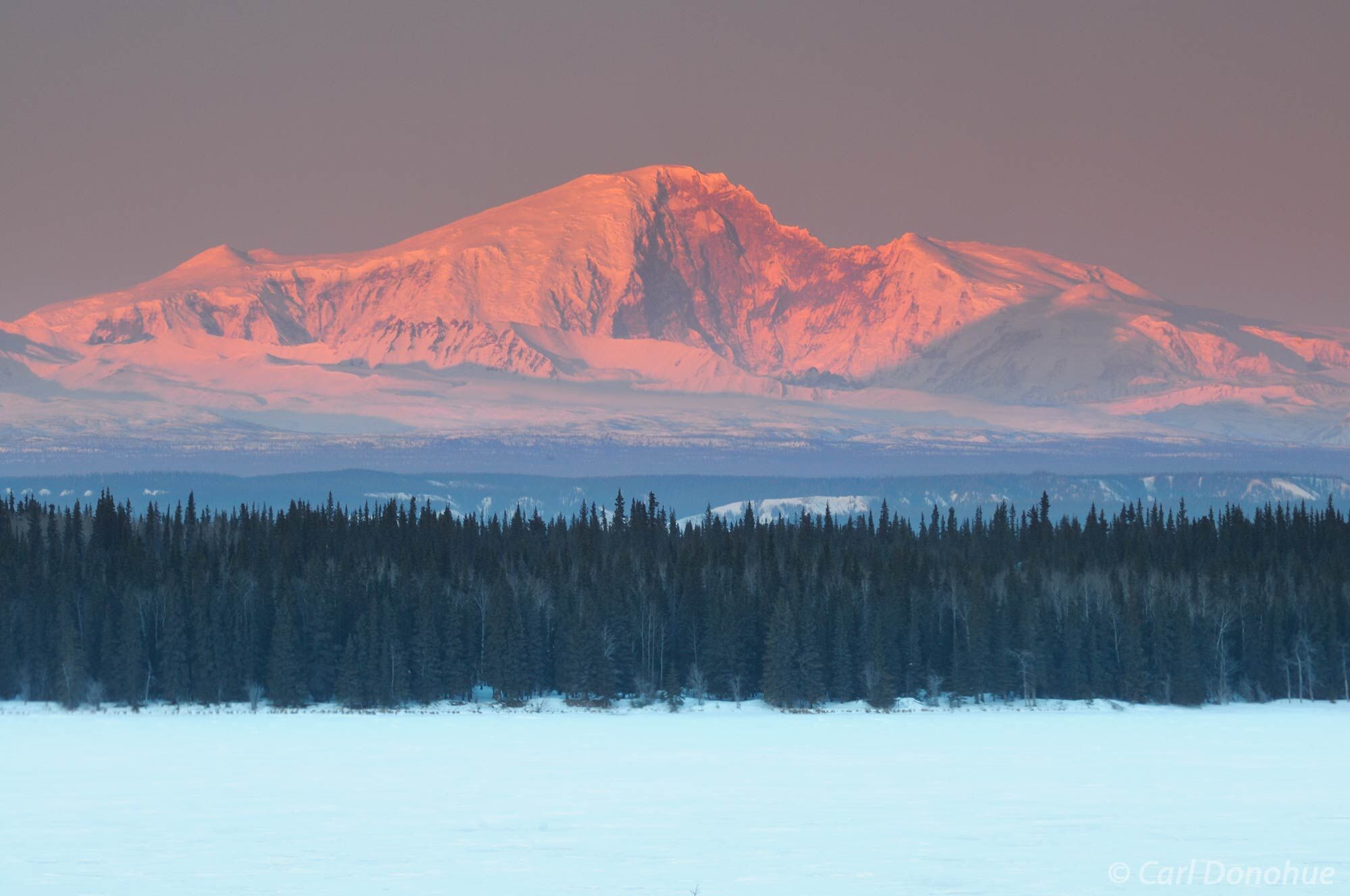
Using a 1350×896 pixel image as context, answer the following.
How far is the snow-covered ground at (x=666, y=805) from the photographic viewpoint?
6128cm

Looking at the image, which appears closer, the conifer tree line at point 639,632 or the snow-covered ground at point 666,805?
the snow-covered ground at point 666,805

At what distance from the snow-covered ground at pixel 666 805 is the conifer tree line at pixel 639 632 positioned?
12383 millimetres

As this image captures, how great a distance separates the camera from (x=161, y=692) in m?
139

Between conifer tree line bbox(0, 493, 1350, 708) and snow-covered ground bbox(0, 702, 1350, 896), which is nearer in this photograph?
snow-covered ground bbox(0, 702, 1350, 896)

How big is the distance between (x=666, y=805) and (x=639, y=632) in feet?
212

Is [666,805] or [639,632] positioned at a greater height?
[639,632]

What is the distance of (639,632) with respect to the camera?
474 ft

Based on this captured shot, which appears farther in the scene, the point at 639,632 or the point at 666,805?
the point at 639,632

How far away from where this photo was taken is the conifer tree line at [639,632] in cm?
13838

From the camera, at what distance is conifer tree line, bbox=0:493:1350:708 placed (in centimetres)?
13838

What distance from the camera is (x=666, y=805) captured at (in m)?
80.1

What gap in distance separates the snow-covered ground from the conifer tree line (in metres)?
12.4

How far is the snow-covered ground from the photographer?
6128cm

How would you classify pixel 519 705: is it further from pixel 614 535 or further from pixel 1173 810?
pixel 1173 810
